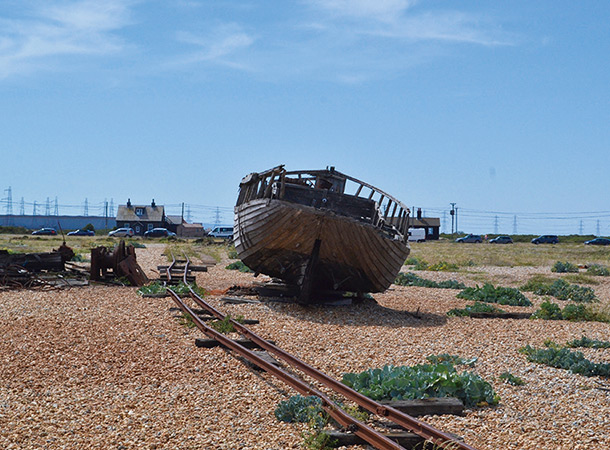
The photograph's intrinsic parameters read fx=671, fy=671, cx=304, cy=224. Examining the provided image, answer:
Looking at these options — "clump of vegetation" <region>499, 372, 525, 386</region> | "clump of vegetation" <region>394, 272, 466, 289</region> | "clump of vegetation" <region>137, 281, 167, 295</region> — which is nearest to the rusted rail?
"clump of vegetation" <region>499, 372, 525, 386</region>

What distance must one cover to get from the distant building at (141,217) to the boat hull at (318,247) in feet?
280

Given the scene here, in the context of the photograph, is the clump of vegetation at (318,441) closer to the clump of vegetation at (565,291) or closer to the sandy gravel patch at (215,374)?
the sandy gravel patch at (215,374)

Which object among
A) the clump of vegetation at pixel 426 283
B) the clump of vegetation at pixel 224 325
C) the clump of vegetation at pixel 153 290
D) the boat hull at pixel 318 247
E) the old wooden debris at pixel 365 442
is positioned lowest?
the clump of vegetation at pixel 426 283

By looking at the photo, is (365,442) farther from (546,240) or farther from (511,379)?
(546,240)

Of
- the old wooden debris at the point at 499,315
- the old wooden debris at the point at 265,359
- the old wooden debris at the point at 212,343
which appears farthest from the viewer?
the old wooden debris at the point at 499,315

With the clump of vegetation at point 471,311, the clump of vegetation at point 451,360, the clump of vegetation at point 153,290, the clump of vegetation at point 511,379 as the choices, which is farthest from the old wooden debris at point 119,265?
the clump of vegetation at point 511,379

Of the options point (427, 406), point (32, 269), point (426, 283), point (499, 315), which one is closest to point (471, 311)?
point (499, 315)

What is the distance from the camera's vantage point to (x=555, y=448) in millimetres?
5082

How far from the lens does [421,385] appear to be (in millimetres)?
6438

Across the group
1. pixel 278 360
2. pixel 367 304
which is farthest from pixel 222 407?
pixel 367 304

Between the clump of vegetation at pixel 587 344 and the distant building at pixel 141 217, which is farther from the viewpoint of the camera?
the distant building at pixel 141 217

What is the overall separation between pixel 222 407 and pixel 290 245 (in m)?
7.28

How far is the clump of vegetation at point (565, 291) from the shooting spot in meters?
17.7

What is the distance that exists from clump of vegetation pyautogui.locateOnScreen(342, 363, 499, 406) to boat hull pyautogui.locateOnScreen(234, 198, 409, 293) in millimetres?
5935
